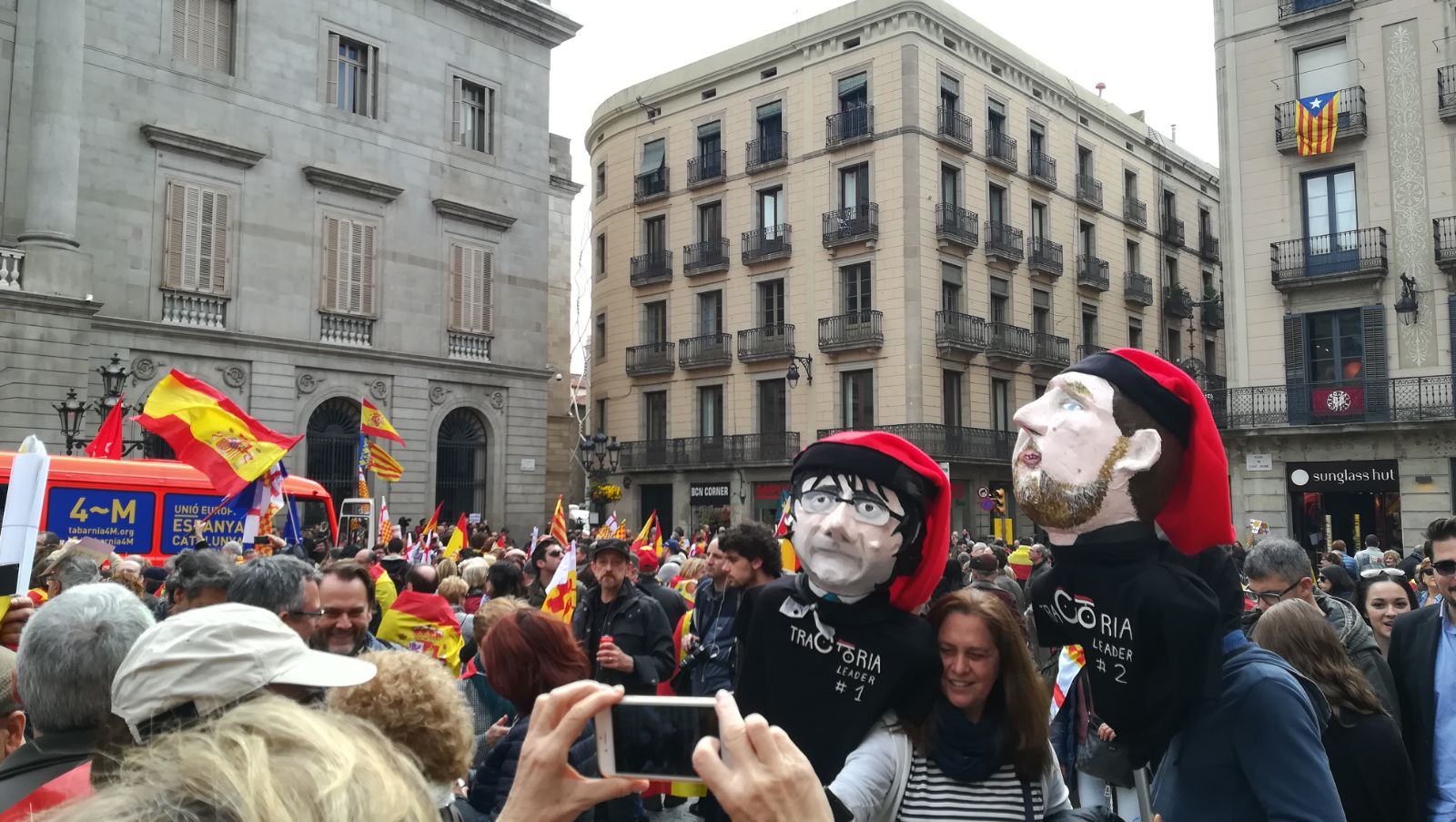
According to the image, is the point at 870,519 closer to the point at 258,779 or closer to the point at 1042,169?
the point at 258,779

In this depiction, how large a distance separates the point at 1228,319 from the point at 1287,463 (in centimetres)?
352

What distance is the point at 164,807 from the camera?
1101 mm

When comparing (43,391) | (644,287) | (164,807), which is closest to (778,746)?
(164,807)

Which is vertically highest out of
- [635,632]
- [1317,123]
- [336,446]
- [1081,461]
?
[1317,123]

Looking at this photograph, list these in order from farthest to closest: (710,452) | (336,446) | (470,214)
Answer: (710,452) < (470,214) < (336,446)

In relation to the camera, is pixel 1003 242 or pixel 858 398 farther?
pixel 1003 242

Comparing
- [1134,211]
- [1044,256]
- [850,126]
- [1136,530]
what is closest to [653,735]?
[1136,530]

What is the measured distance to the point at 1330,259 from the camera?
22.3 meters

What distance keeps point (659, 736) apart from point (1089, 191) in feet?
122

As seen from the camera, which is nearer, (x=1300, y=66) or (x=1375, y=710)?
(x=1375, y=710)

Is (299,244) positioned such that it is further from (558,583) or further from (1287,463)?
(1287,463)

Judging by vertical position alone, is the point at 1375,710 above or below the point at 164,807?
below

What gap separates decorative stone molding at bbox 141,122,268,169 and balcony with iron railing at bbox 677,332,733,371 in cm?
1437

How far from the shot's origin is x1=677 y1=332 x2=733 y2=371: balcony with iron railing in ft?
107
